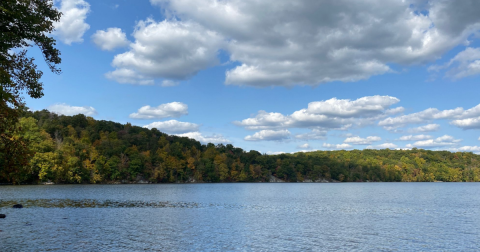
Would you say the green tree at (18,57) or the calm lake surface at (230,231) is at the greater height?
the green tree at (18,57)

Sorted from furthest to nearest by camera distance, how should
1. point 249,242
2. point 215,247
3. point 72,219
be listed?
point 72,219 → point 249,242 → point 215,247

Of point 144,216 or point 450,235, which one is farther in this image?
point 144,216

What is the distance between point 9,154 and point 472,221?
58.4 meters

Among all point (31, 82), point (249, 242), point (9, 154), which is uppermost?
point (31, 82)

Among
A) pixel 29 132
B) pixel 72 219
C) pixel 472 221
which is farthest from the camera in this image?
pixel 29 132

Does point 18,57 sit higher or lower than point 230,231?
higher

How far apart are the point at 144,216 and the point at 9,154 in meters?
29.6

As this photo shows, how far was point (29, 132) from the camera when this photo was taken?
140250 millimetres

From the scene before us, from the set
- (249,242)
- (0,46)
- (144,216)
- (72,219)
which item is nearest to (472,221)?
(249,242)

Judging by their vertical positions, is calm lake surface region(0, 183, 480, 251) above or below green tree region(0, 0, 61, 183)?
below

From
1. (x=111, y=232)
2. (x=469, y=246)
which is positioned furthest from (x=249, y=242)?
(x=469, y=246)

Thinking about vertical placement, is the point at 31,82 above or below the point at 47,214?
above

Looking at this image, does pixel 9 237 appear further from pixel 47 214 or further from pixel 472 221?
pixel 472 221

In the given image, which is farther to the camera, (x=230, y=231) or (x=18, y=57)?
(x=230, y=231)
